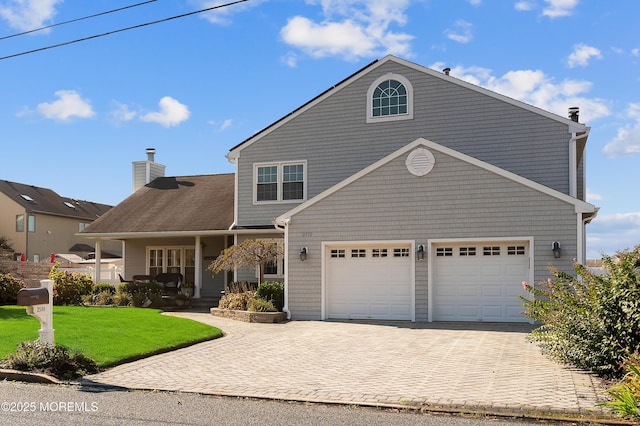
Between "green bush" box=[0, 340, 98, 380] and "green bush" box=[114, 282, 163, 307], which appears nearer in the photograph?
"green bush" box=[0, 340, 98, 380]

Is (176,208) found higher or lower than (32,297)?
higher

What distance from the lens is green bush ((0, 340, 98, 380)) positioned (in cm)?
941

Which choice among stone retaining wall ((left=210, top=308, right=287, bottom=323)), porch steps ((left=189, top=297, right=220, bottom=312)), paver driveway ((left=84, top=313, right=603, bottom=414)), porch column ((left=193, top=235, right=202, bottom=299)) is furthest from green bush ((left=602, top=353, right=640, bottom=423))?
porch column ((left=193, top=235, right=202, bottom=299))

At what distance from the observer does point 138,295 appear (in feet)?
69.9

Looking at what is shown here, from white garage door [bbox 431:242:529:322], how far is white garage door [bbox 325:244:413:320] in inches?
35.2

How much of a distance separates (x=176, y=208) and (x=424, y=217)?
11.5m

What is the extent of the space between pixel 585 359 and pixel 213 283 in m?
17.3

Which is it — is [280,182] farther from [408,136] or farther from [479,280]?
[479,280]

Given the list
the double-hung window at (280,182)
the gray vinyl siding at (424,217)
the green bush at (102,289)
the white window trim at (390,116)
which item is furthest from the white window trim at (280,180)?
the green bush at (102,289)

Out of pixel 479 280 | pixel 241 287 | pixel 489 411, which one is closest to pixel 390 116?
pixel 479 280

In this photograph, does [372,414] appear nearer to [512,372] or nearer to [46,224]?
[512,372]

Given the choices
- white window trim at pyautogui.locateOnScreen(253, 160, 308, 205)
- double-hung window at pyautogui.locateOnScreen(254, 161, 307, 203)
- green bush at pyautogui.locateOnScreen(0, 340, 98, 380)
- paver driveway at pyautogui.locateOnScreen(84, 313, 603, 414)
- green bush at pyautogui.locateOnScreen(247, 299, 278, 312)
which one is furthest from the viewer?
double-hung window at pyautogui.locateOnScreen(254, 161, 307, 203)

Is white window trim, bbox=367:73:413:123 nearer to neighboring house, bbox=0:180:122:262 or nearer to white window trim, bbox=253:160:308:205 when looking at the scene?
white window trim, bbox=253:160:308:205

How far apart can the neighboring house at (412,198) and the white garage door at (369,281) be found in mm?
30
